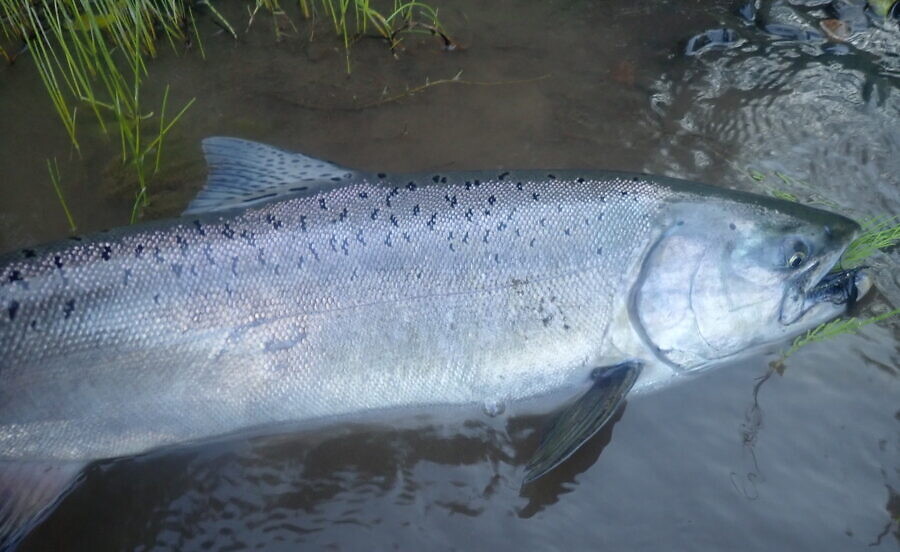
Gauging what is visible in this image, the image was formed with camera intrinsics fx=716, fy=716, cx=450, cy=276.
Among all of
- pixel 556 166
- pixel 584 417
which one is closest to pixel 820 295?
pixel 584 417

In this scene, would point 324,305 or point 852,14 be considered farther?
point 852,14

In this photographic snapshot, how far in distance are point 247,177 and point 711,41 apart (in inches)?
133

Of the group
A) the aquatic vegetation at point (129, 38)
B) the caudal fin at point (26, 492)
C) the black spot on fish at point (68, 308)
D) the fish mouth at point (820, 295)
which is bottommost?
the fish mouth at point (820, 295)

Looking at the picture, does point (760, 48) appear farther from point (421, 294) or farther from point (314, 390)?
point (314, 390)

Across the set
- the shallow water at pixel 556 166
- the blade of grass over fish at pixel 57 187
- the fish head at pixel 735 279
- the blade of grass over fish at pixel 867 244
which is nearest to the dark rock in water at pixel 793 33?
the shallow water at pixel 556 166

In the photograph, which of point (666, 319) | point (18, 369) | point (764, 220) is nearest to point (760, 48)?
point (764, 220)

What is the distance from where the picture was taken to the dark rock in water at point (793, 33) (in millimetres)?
4707

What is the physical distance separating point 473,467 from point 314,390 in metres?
0.72

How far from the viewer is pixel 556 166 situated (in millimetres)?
4031

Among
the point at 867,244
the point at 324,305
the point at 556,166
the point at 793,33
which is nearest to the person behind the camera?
the point at 324,305

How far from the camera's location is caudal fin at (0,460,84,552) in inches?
102

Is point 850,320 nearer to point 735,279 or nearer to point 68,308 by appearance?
point 735,279

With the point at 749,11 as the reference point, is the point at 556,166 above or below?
below

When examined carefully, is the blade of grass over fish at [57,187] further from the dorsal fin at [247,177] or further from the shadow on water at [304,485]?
the shadow on water at [304,485]
